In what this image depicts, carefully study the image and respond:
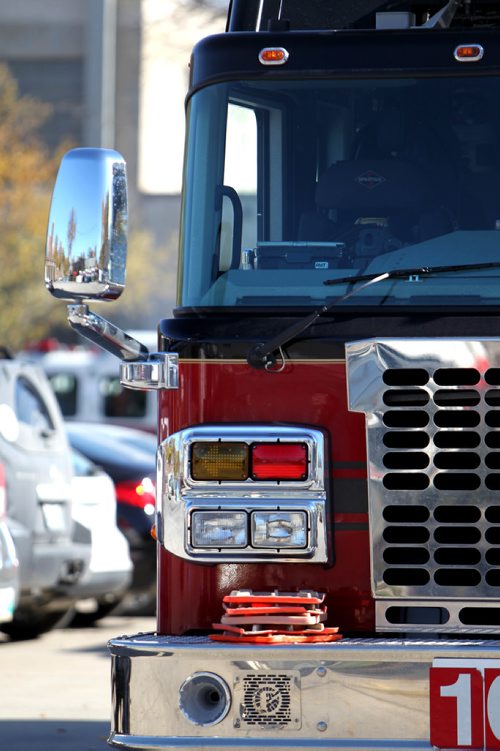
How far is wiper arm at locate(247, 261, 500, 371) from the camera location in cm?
538

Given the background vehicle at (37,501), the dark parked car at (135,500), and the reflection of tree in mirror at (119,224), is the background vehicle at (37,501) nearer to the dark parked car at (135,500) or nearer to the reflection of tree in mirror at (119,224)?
the dark parked car at (135,500)

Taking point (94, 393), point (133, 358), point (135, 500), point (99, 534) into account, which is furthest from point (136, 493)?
point (94, 393)

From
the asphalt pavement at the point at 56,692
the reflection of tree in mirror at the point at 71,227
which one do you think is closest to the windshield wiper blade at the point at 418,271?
the reflection of tree in mirror at the point at 71,227

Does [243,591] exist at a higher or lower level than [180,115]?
lower

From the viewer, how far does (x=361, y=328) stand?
545 cm

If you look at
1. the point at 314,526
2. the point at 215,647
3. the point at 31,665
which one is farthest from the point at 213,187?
the point at 31,665

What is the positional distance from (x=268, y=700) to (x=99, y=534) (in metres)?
7.82

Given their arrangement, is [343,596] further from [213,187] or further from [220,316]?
[213,187]

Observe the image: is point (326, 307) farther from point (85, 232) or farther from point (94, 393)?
point (94, 393)

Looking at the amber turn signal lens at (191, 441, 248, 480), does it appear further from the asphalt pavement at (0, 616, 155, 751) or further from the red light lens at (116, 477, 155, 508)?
the red light lens at (116, 477, 155, 508)

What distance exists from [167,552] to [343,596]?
2.04ft

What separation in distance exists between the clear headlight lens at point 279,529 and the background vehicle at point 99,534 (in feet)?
23.1

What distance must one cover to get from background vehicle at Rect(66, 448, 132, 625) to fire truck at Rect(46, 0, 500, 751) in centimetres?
680

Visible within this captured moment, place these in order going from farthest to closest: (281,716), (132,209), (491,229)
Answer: (132,209) → (491,229) → (281,716)
